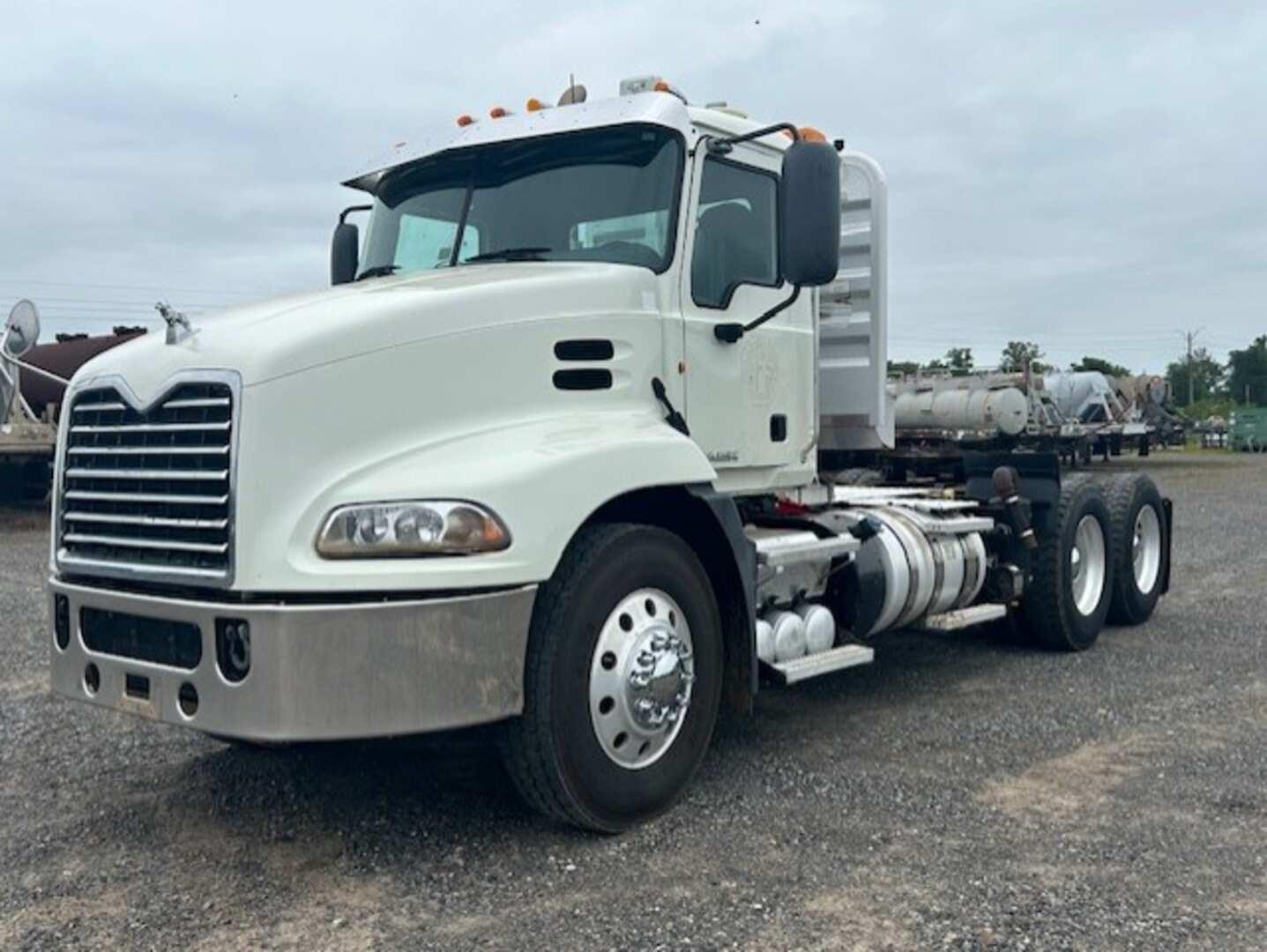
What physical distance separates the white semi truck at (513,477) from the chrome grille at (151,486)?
1cm

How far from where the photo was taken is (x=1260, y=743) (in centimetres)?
583

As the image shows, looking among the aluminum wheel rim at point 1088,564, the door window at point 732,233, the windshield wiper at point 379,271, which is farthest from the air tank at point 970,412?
the windshield wiper at point 379,271

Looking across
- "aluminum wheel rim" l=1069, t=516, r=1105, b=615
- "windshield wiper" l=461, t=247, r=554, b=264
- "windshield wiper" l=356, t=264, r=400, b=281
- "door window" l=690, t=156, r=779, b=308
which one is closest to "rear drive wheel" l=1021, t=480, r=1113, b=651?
"aluminum wheel rim" l=1069, t=516, r=1105, b=615

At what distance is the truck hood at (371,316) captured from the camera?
13.8 feet

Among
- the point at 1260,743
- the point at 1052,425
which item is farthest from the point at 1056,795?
the point at 1052,425

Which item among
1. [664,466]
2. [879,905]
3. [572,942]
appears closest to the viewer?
[572,942]

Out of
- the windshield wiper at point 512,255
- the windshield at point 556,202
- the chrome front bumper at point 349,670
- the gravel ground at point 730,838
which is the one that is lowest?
the gravel ground at point 730,838

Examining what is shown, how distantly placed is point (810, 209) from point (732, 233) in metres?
0.72

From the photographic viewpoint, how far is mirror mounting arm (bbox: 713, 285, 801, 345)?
18.1ft

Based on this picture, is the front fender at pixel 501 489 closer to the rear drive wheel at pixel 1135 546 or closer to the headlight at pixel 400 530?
the headlight at pixel 400 530

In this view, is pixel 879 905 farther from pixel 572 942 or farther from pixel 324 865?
pixel 324 865

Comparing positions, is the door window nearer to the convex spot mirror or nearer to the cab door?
the cab door

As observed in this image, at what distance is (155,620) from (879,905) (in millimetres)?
2515

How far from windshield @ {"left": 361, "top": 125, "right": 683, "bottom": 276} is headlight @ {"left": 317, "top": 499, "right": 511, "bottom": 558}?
163cm
